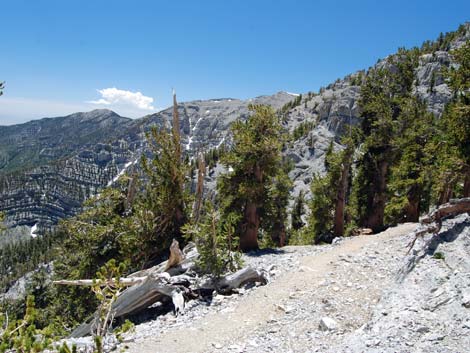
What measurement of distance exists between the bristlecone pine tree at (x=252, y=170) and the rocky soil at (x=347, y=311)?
5768 millimetres

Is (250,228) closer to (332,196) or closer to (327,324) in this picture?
(327,324)

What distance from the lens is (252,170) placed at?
19609 mm

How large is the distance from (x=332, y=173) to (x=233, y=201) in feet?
35.2

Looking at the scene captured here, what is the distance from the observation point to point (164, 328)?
11625 millimetres

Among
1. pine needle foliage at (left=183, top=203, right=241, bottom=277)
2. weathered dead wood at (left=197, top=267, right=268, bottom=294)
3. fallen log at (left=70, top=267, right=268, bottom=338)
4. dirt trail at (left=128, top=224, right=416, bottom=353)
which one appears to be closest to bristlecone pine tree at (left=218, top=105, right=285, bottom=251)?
pine needle foliage at (left=183, top=203, right=241, bottom=277)

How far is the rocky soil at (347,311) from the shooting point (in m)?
7.79

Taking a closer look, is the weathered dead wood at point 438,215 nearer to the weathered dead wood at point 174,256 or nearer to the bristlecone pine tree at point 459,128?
the bristlecone pine tree at point 459,128

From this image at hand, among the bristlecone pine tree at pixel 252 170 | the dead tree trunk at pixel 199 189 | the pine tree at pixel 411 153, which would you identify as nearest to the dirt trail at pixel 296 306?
the bristlecone pine tree at pixel 252 170

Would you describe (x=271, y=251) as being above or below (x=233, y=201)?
below

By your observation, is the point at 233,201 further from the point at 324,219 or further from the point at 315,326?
the point at 324,219

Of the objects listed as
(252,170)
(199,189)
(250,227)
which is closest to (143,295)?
(250,227)

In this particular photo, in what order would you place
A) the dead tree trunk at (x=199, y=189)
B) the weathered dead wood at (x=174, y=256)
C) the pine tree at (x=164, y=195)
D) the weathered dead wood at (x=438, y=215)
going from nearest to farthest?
1. the weathered dead wood at (x=438, y=215)
2. the weathered dead wood at (x=174, y=256)
3. the pine tree at (x=164, y=195)
4. the dead tree trunk at (x=199, y=189)

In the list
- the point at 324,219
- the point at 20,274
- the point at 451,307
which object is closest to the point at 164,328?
the point at 451,307

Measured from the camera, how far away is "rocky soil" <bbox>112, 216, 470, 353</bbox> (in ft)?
25.6
